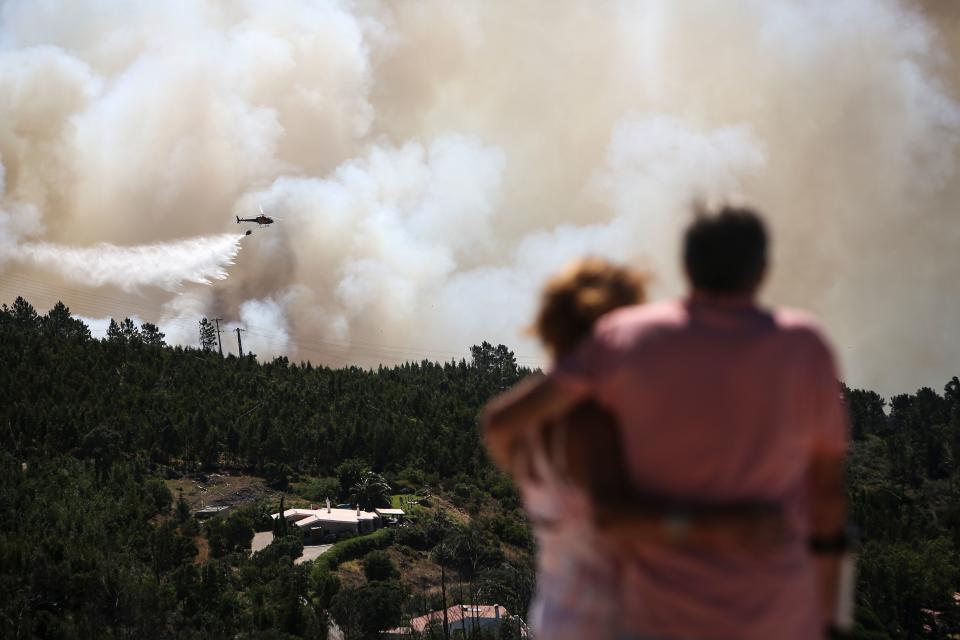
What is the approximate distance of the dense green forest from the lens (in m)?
76.1

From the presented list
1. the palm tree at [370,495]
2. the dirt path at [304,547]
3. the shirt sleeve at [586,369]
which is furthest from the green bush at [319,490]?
the shirt sleeve at [586,369]

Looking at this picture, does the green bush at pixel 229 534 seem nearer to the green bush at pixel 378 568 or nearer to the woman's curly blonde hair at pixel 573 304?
the green bush at pixel 378 568

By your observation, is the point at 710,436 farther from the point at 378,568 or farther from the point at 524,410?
the point at 378,568

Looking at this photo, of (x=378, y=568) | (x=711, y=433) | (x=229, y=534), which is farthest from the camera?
(x=229, y=534)

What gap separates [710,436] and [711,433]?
0.01m

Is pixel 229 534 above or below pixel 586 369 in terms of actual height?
below

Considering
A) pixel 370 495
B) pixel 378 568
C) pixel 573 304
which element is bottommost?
pixel 378 568

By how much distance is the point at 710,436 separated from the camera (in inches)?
149

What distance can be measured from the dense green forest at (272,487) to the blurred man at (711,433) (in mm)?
65120

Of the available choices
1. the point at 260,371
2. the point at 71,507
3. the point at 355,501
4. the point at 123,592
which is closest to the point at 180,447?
the point at 355,501

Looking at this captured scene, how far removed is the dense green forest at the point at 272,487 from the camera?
7606cm

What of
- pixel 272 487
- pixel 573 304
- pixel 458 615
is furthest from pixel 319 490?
pixel 573 304

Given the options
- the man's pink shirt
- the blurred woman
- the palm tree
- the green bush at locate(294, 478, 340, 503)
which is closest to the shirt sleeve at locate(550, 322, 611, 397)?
the man's pink shirt

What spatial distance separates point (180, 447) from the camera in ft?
439
